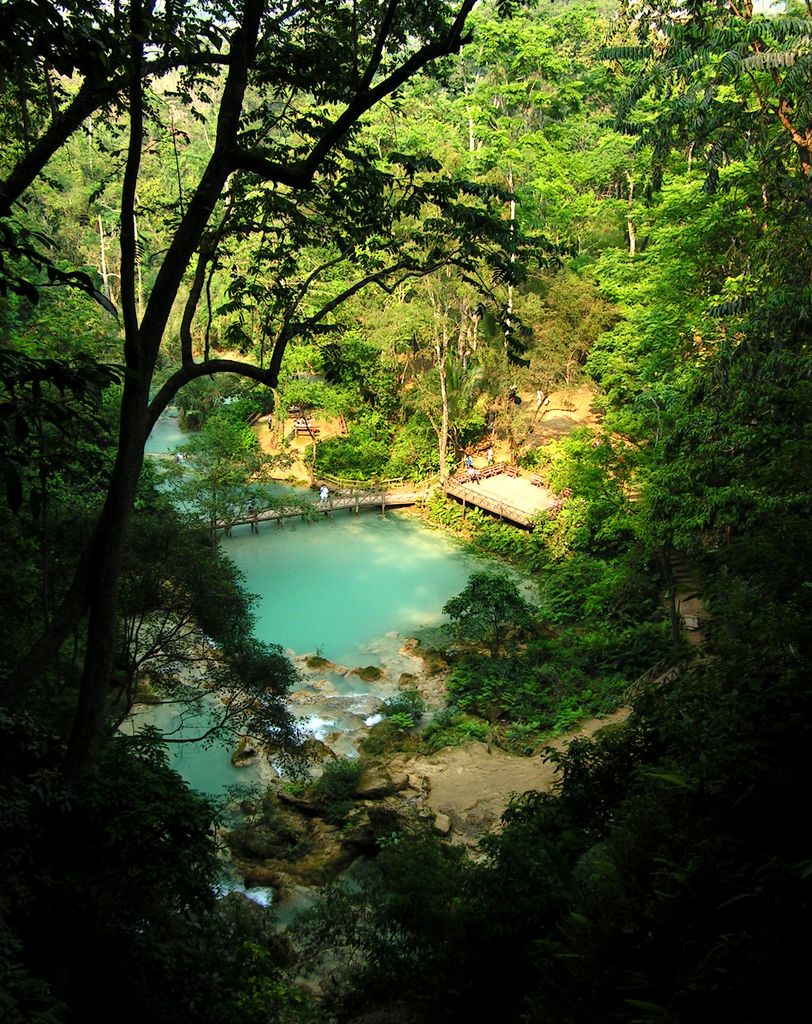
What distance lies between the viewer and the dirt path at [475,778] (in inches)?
384

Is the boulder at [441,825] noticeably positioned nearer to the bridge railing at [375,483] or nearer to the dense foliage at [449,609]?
the dense foliage at [449,609]

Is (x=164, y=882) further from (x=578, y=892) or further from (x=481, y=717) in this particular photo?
(x=481, y=717)

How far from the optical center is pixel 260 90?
230 inches

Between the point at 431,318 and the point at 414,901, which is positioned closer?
the point at 414,901

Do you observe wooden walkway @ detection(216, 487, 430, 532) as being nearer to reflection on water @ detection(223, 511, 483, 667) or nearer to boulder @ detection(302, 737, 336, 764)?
reflection on water @ detection(223, 511, 483, 667)

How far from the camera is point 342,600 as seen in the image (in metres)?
17.3

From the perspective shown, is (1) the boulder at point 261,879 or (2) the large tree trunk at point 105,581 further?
(1) the boulder at point 261,879

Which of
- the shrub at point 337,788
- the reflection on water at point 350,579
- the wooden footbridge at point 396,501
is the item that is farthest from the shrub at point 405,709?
the wooden footbridge at point 396,501

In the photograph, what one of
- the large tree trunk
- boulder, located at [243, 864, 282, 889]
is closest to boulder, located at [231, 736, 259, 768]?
boulder, located at [243, 864, 282, 889]

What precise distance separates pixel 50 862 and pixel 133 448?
2.67m

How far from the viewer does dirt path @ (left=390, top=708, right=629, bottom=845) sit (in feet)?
32.0

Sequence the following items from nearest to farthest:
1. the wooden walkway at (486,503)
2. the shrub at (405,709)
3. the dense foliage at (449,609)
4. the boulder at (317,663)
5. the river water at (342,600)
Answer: the dense foliage at (449,609), the shrub at (405,709), the river water at (342,600), the boulder at (317,663), the wooden walkway at (486,503)

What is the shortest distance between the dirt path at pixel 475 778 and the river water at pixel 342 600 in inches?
61.1

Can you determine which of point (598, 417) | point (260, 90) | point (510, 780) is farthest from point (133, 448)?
point (598, 417)
